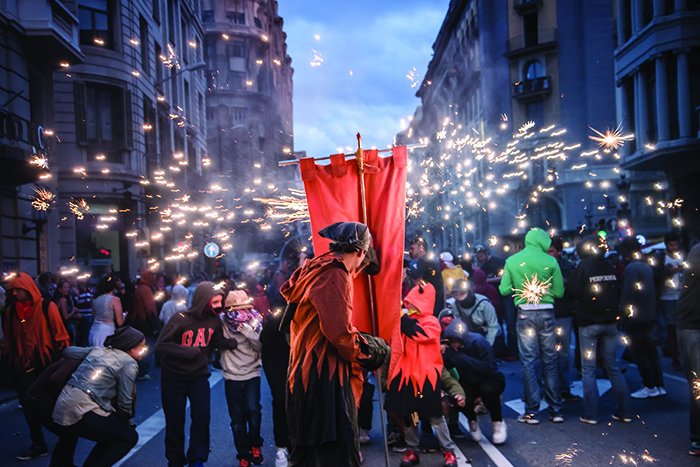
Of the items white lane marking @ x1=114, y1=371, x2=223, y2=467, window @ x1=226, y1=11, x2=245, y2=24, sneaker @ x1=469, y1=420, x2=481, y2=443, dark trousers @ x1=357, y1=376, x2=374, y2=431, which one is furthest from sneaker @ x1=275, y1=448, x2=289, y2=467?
window @ x1=226, y1=11, x2=245, y2=24

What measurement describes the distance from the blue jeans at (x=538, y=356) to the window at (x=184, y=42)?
85.2ft

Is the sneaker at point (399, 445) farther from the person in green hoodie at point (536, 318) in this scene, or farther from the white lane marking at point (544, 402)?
the white lane marking at point (544, 402)

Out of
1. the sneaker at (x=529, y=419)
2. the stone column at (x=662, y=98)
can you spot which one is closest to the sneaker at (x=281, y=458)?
the sneaker at (x=529, y=419)

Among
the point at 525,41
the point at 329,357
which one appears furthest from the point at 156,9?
the point at 329,357

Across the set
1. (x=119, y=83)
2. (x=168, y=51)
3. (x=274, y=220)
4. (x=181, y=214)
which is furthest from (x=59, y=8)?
(x=274, y=220)

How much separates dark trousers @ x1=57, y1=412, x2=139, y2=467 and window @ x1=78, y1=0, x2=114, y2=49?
57.7ft

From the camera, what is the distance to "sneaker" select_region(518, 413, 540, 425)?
615 centimetres

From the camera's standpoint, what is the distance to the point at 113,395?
4.27 metres

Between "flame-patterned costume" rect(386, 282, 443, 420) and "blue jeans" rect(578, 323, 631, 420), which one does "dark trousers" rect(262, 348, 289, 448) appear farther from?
"blue jeans" rect(578, 323, 631, 420)

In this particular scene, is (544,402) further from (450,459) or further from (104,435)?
(104,435)

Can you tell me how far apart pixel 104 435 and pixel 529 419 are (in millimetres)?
4554

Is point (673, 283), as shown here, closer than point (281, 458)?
No

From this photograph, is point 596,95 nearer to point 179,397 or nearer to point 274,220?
point 274,220

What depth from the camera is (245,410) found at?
5383mm
